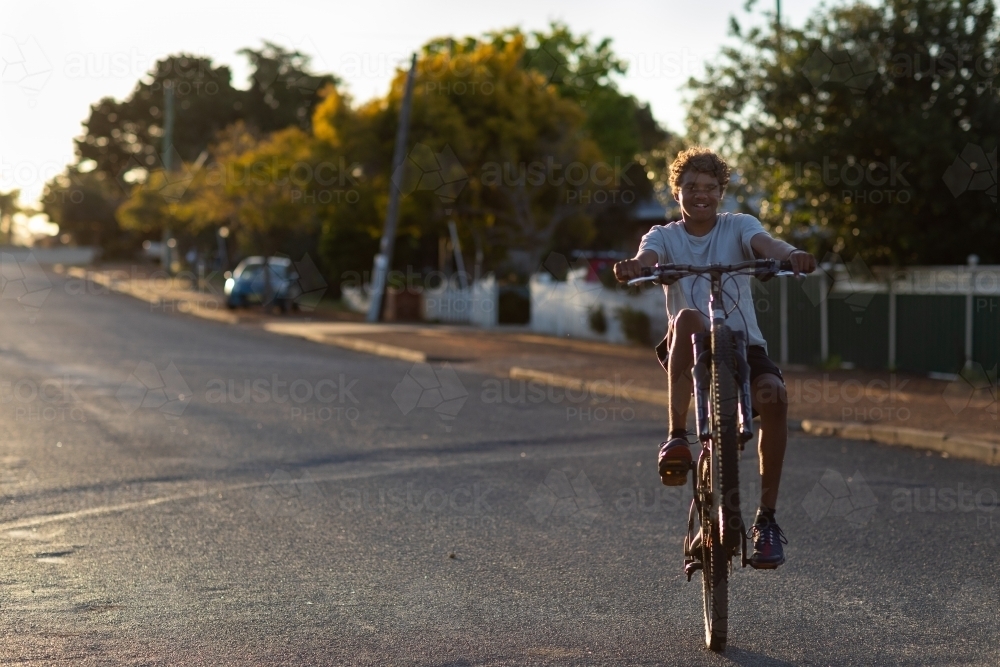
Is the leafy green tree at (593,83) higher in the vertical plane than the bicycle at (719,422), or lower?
higher

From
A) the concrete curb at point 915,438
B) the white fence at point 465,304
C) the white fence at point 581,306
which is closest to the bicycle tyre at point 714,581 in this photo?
the concrete curb at point 915,438

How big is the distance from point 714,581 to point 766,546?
0.26m

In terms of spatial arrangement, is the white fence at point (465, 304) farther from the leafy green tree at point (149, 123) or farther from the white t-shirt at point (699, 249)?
the leafy green tree at point (149, 123)

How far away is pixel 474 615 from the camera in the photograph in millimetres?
5484

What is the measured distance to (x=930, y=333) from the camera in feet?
57.7

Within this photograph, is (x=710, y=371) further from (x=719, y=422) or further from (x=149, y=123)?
(x=149, y=123)

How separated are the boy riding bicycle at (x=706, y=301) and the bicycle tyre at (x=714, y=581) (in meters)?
0.15

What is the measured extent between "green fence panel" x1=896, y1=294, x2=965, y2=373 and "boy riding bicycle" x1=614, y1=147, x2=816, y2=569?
12.6m

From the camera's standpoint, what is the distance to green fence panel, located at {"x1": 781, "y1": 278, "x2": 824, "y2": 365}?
19481 millimetres

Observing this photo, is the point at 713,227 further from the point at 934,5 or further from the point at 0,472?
the point at 934,5

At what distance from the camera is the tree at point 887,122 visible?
16938 millimetres

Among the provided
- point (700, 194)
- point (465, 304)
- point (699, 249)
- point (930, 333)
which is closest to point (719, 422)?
point (699, 249)

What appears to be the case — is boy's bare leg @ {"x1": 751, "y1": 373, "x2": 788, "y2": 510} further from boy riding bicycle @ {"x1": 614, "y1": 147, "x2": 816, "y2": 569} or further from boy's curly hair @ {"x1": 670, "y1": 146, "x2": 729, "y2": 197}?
boy's curly hair @ {"x1": 670, "y1": 146, "x2": 729, "y2": 197}

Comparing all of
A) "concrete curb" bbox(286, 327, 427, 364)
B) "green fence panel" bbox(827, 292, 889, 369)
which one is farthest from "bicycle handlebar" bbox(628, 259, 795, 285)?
"concrete curb" bbox(286, 327, 427, 364)
